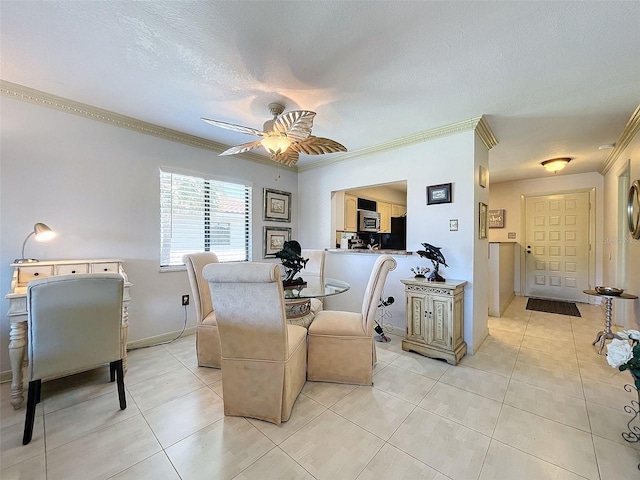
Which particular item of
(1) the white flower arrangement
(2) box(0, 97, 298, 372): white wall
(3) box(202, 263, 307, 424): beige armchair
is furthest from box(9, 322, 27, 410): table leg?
(1) the white flower arrangement

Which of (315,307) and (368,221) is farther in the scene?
(368,221)

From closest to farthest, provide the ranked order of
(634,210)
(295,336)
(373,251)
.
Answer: (295,336) → (634,210) → (373,251)

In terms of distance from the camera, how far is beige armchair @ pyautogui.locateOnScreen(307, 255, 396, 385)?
2.03 meters

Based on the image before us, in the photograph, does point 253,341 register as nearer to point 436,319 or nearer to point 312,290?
point 312,290

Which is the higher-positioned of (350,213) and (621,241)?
(350,213)

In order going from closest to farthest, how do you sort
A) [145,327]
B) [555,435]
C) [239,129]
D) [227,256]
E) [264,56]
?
[555,435]
[264,56]
[239,129]
[145,327]
[227,256]

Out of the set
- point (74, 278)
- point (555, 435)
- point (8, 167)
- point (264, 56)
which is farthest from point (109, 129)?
point (555, 435)

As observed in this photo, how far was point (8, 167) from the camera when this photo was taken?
2070 millimetres

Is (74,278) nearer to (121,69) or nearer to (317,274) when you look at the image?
(121,69)

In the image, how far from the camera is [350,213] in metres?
4.52

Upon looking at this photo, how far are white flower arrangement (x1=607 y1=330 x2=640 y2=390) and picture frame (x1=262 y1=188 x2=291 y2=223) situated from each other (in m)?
3.64

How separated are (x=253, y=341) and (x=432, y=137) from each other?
2.78m

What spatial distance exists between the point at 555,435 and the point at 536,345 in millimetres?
1625

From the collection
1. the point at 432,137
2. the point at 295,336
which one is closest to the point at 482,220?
the point at 432,137
